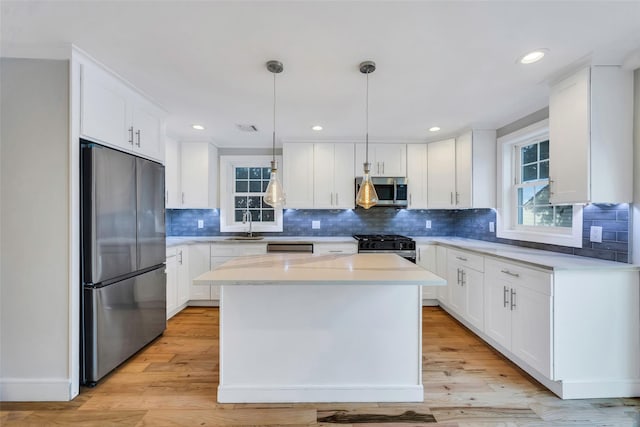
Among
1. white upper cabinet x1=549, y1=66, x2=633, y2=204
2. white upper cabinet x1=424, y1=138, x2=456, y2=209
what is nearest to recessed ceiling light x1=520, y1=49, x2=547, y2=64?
white upper cabinet x1=549, y1=66, x2=633, y2=204

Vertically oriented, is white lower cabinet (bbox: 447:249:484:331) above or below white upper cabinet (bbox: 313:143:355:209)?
below

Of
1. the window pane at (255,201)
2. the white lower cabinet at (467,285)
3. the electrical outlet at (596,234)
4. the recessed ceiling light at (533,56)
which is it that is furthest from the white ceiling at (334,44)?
the window pane at (255,201)

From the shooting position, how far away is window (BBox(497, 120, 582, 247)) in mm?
2611

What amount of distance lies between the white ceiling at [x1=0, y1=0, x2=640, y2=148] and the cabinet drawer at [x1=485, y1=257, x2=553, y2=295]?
4.87ft

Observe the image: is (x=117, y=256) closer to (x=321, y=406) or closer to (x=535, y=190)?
(x=321, y=406)

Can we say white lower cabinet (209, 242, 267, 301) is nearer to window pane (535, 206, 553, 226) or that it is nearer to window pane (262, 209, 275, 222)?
window pane (262, 209, 275, 222)

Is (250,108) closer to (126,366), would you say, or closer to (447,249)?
(126,366)

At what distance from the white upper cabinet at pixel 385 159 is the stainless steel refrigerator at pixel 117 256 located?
2.51 metres

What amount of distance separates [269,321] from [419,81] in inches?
83.8

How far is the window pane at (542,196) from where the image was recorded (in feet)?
9.45

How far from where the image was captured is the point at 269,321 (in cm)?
187

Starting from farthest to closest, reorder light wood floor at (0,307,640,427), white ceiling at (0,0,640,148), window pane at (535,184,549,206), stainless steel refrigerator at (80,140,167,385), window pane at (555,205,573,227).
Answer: window pane at (535,184,549,206), window pane at (555,205,573,227), stainless steel refrigerator at (80,140,167,385), light wood floor at (0,307,640,427), white ceiling at (0,0,640,148)

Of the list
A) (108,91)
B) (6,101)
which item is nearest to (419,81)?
(108,91)

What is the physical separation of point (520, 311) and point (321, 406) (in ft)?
5.55
